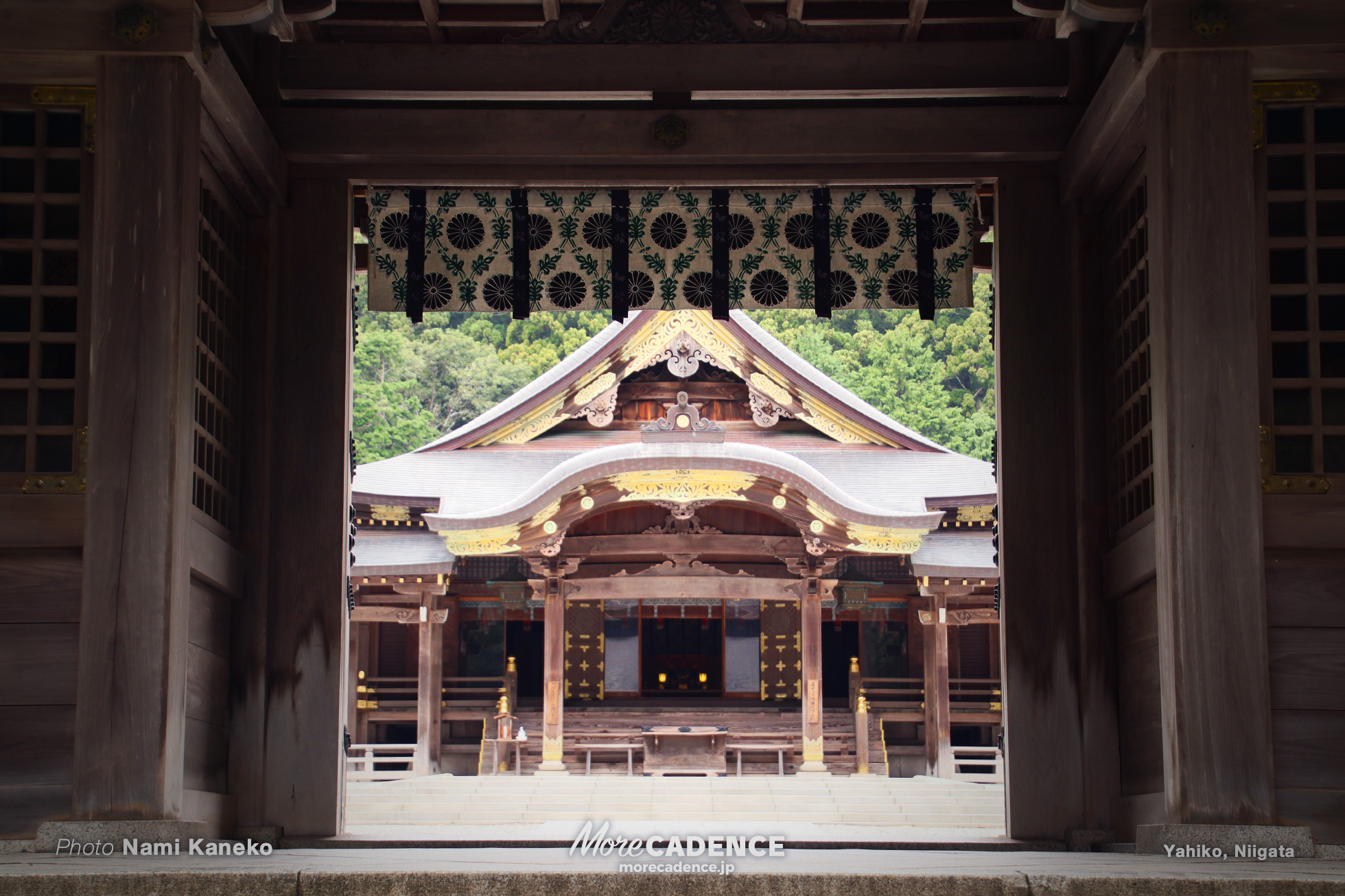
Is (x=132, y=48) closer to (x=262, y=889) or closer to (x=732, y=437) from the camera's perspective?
(x=262, y=889)

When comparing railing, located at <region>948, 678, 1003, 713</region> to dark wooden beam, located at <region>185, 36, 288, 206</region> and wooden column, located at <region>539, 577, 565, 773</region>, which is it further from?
dark wooden beam, located at <region>185, 36, 288, 206</region>

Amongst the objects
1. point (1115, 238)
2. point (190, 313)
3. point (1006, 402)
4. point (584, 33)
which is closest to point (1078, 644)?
point (1006, 402)

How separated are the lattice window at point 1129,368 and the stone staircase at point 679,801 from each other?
19.0 ft

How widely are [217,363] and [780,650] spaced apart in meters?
12.6

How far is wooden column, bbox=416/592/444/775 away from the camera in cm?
1512

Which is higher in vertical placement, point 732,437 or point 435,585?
point 732,437

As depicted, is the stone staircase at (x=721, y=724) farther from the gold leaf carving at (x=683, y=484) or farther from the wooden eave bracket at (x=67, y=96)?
the wooden eave bracket at (x=67, y=96)

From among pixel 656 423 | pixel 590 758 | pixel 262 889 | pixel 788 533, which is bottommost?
pixel 590 758

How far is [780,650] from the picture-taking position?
56.4 ft

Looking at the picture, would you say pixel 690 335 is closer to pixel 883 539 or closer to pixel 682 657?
pixel 883 539

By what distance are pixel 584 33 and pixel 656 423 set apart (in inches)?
330

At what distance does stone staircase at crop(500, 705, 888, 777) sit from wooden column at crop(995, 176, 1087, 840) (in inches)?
385

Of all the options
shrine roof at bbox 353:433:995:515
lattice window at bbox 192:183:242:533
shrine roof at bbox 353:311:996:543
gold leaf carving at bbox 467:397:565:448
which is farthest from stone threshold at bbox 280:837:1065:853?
gold leaf carving at bbox 467:397:565:448

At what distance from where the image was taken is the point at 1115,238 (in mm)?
5699
